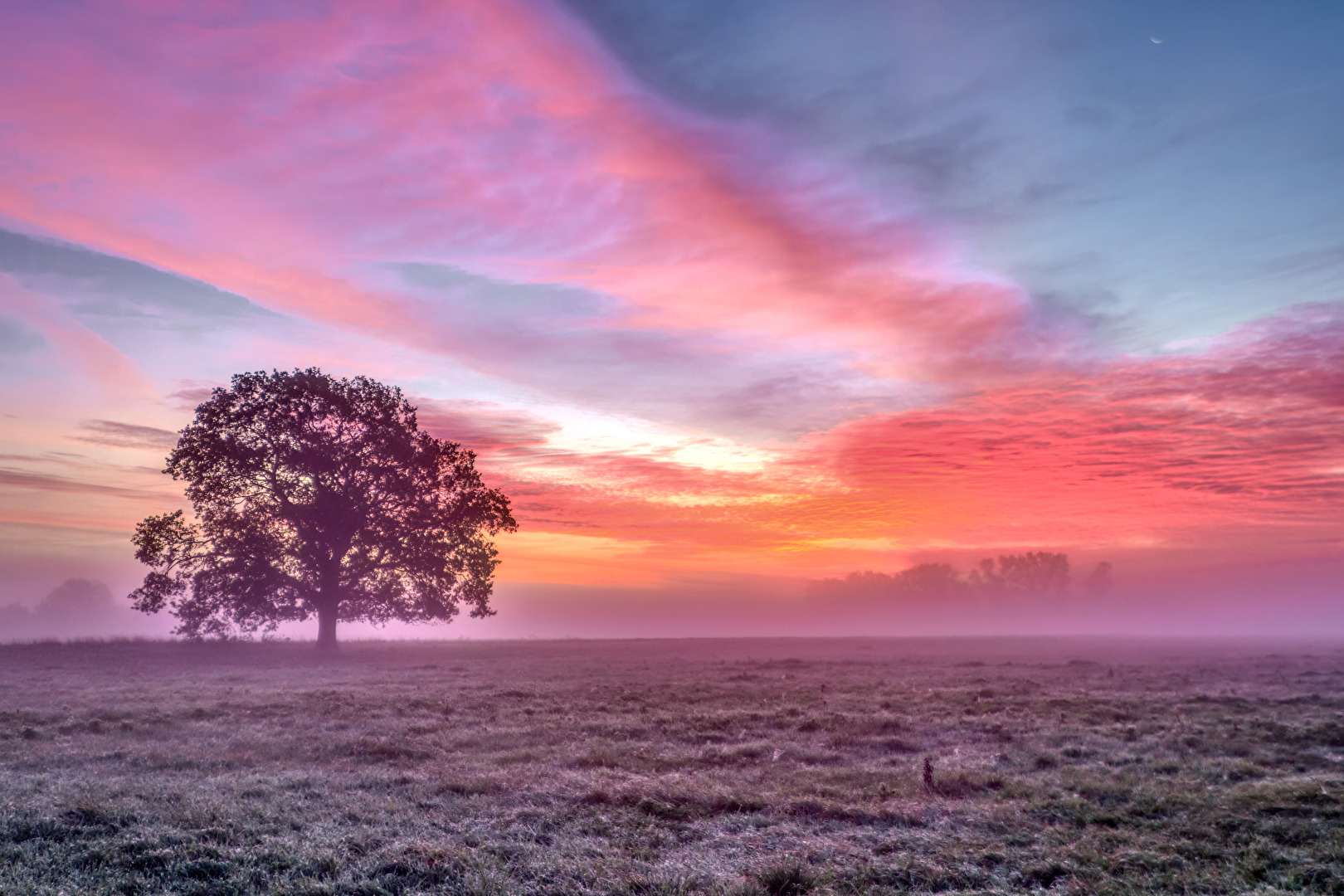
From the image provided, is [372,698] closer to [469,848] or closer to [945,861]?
[469,848]

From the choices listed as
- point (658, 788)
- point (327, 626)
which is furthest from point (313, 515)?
point (658, 788)

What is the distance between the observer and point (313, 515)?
4425 cm

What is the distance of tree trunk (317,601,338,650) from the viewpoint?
46.2 metres

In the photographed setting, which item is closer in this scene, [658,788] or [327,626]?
[658,788]

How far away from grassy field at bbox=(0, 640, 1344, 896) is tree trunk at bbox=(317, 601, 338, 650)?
14293mm

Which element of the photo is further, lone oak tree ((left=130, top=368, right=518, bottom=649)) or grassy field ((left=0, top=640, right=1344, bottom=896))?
lone oak tree ((left=130, top=368, right=518, bottom=649))

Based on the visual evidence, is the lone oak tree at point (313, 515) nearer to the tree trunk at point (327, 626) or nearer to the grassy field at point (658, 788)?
the tree trunk at point (327, 626)

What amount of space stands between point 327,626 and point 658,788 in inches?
1542

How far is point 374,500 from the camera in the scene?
45344mm

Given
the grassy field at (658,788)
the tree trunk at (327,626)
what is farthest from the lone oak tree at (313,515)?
the grassy field at (658,788)

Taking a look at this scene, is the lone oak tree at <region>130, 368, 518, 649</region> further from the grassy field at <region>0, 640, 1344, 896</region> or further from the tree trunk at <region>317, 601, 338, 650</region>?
the grassy field at <region>0, 640, 1344, 896</region>

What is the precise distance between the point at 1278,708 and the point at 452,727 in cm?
2728

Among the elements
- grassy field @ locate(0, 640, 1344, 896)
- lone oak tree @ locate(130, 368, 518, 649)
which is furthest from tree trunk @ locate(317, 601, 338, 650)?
grassy field @ locate(0, 640, 1344, 896)

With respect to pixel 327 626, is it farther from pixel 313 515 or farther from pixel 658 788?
pixel 658 788
